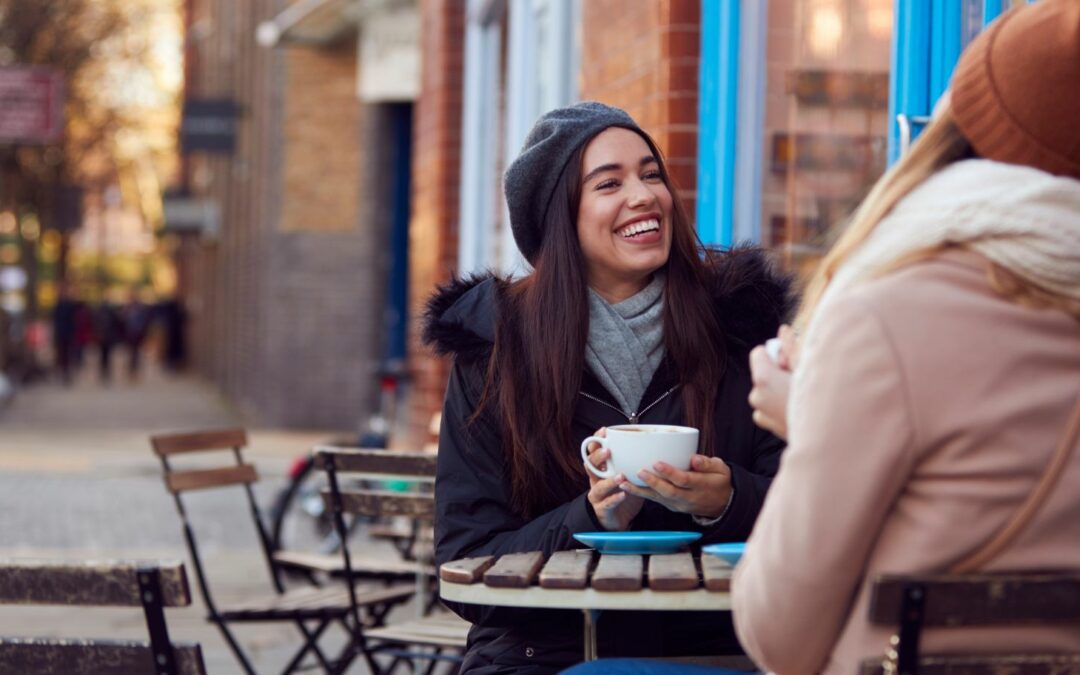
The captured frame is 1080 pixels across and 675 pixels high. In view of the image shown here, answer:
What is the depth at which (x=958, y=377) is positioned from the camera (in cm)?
205

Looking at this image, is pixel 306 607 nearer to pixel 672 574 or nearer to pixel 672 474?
pixel 672 474

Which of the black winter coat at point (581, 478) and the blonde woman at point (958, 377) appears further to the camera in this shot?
the black winter coat at point (581, 478)

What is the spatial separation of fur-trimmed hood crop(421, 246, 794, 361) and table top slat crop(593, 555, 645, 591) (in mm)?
815

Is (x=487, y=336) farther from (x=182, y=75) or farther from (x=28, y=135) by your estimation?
(x=182, y=75)

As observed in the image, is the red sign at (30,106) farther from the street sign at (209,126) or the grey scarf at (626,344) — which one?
the grey scarf at (626,344)

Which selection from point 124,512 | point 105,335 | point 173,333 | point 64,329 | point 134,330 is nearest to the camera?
point 124,512

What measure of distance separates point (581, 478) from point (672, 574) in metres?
0.74

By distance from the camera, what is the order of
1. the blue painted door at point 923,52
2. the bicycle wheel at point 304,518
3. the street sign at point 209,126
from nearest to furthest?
the blue painted door at point 923,52, the bicycle wheel at point 304,518, the street sign at point 209,126

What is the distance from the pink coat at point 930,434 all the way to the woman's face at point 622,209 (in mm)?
1530

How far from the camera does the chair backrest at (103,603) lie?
8.62 feet

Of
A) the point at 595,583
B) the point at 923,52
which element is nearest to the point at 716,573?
the point at 595,583

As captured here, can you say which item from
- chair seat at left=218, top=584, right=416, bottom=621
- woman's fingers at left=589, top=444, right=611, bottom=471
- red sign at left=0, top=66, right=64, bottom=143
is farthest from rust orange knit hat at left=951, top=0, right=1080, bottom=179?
red sign at left=0, top=66, right=64, bottom=143

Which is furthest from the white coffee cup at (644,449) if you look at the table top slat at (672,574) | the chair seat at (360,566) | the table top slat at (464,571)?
the chair seat at (360,566)

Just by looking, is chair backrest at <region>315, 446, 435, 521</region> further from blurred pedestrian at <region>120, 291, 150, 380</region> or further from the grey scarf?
blurred pedestrian at <region>120, 291, 150, 380</region>
